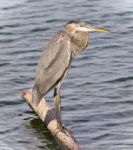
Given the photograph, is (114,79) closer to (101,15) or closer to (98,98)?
(98,98)

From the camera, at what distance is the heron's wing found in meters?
10.6

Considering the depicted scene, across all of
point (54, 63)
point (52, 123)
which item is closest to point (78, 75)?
point (52, 123)

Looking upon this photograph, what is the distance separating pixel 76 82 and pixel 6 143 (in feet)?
11.3

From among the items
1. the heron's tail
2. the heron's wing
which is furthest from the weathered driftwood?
the heron's wing

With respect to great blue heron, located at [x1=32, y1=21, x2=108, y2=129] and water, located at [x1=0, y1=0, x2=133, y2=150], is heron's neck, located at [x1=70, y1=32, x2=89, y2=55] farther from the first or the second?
water, located at [x1=0, y1=0, x2=133, y2=150]

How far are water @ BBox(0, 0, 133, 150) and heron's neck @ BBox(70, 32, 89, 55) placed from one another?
1456 mm

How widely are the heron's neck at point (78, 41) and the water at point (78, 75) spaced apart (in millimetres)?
1456

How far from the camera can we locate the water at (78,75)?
1134 cm

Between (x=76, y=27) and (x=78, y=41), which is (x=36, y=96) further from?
(x=76, y=27)

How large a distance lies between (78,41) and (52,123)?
133 centimetres

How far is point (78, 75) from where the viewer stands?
1459 cm

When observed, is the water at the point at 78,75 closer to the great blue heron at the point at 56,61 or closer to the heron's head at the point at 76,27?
the great blue heron at the point at 56,61

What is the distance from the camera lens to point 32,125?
38.9 feet

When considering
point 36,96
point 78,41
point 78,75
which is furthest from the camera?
point 78,75
